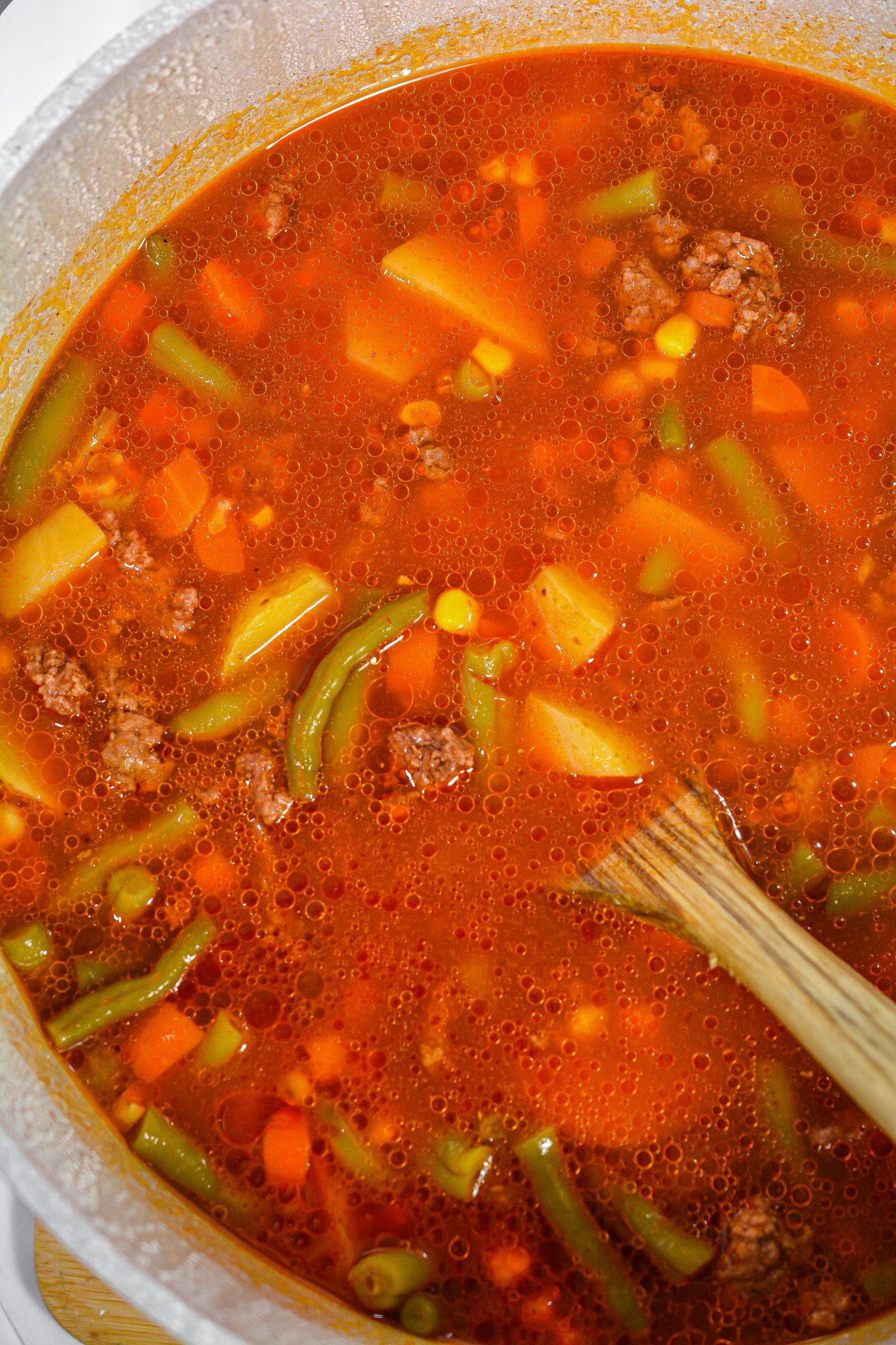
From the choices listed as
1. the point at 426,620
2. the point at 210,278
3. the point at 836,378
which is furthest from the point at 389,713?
the point at 836,378

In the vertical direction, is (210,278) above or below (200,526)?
above

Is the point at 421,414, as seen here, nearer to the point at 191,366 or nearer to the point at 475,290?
the point at 475,290

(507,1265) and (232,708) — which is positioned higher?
(232,708)

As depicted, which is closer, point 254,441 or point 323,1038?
point 323,1038

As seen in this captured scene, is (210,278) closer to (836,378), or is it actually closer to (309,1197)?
(836,378)

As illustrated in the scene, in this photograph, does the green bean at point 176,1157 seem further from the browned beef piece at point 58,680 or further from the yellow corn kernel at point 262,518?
the yellow corn kernel at point 262,518

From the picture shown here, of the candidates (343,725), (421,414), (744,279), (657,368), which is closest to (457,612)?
(343,725)
